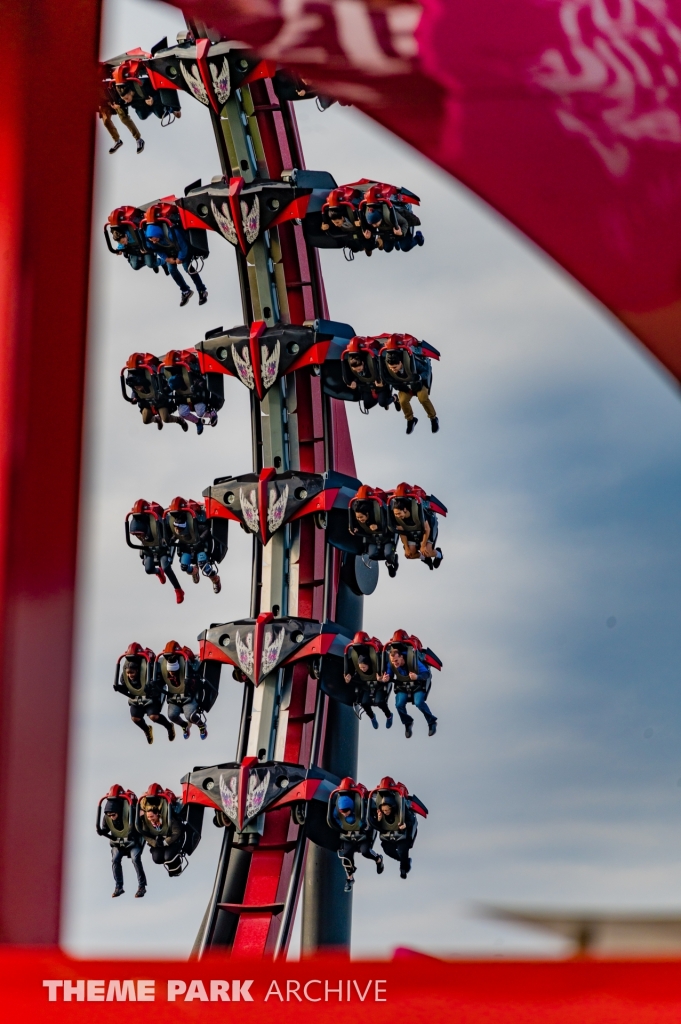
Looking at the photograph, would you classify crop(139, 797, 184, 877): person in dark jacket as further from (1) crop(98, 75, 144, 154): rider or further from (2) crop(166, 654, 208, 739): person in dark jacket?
(1) crop(98, 75, 144, 154): rider

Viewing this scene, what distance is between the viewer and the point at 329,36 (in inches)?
104

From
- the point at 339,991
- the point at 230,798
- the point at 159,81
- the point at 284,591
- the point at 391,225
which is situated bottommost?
the point at 339,991

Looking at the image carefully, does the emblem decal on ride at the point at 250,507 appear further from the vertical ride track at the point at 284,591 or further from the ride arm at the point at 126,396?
the ride arm at the point at 126,396

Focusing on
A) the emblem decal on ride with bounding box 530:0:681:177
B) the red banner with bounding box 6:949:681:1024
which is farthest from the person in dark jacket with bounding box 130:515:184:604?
the emblem decal on ride with bounding box 530:0:681:177

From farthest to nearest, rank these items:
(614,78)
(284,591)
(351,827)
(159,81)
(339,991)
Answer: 1. (159,81)
2. (284,591)
3. (351,827)
4. (614,78)
5. (339,991)

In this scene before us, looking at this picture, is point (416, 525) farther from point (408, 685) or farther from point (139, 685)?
point (139, 685)

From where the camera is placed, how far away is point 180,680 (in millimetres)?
3027

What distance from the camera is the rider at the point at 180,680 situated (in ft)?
9.94

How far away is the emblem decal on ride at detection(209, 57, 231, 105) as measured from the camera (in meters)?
3.24

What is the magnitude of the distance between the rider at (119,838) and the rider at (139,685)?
18 centimetres

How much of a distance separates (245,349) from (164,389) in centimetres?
20

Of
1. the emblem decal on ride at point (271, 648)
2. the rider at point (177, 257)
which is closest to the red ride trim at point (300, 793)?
the emblem decal on ride at point (271, 648)

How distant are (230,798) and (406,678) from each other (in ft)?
1.46

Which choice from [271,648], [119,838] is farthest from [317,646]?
[119,838]
